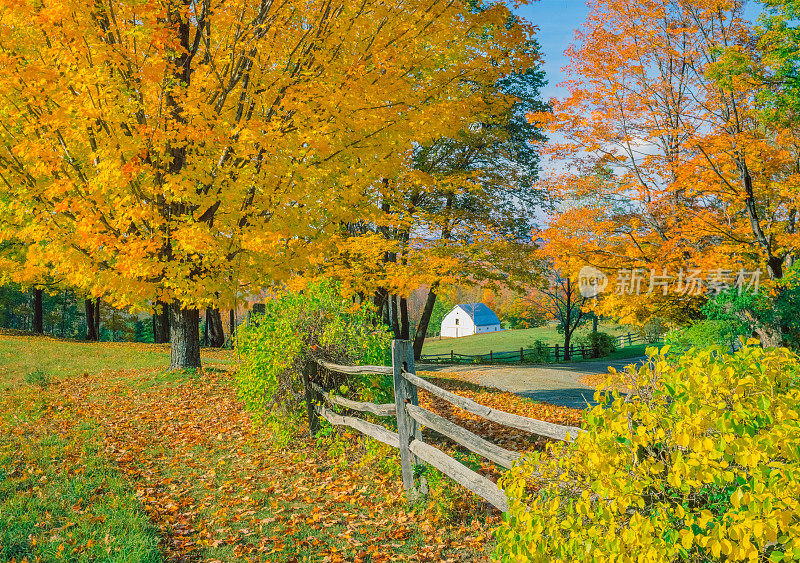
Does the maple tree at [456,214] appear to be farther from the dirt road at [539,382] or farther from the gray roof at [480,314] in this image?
the gray roof at [480,314]

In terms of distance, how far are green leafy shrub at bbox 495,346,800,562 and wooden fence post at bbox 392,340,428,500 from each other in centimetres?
290

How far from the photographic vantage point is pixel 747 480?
204cm

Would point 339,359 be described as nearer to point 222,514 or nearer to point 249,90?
point 222,514

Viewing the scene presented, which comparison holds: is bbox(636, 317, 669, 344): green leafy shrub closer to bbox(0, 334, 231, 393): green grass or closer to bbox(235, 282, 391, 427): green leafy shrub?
bbox(0, 334, 231, 393): green grass

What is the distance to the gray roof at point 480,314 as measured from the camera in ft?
329

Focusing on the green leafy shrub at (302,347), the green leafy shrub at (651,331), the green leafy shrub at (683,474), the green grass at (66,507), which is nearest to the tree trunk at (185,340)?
the green grass at (66,507)

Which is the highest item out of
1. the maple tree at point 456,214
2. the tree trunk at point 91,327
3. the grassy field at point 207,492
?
the maple tree at point 456,214

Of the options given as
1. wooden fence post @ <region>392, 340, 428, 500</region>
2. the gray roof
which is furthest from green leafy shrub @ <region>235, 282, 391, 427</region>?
the gray roof

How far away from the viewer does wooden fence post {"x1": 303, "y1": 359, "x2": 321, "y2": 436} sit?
23.5 feet

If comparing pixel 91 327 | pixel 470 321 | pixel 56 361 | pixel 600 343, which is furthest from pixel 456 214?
pixel 470 321

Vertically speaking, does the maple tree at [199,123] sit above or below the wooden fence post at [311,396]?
above

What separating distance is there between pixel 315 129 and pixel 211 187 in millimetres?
2148

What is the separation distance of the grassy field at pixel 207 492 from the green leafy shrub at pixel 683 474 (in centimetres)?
230

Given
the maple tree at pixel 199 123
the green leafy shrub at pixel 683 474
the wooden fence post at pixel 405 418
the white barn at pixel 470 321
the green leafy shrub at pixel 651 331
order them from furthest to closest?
the white barn at pixel 470 321 < the green leafy shrub at pixel 651 331 < the maple tree at pixel 199 123 < the wooden fence post at pixel 405 418 < the green leafy shrub at pixel 683 474
